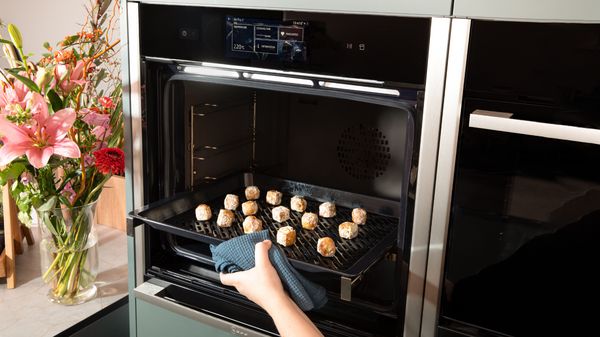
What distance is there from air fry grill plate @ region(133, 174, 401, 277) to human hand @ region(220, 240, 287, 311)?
103mm

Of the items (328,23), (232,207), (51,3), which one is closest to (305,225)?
(232,207)

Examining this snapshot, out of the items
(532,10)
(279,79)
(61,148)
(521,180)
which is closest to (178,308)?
(61,148)

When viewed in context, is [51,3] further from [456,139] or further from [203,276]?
[456,139]

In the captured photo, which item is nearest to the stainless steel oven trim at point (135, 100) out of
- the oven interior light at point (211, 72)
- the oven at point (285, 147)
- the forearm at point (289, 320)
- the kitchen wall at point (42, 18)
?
the oven at point (285, 147)

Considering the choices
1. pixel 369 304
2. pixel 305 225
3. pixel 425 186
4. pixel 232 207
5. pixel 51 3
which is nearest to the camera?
pixel 425 186

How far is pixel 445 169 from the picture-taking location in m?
1.05

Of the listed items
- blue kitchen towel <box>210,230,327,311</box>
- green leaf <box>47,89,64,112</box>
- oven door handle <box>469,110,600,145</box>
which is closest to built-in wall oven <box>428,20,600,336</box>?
oven door handle <box>469,110,600,145</box>

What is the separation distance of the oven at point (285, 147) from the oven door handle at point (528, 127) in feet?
0.28

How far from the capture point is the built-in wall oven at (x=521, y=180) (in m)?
0.93

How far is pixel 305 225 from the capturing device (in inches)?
55.9

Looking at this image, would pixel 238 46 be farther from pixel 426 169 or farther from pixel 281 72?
pixel 426 169

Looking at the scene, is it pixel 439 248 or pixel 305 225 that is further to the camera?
pixel 305 225

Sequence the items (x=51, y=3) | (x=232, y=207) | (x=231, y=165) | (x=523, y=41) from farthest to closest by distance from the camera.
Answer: (x=51, y=3) < (x=231, y=165) < (x=232, y=207) < (x=523, y=41)

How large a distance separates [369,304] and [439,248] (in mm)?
225
